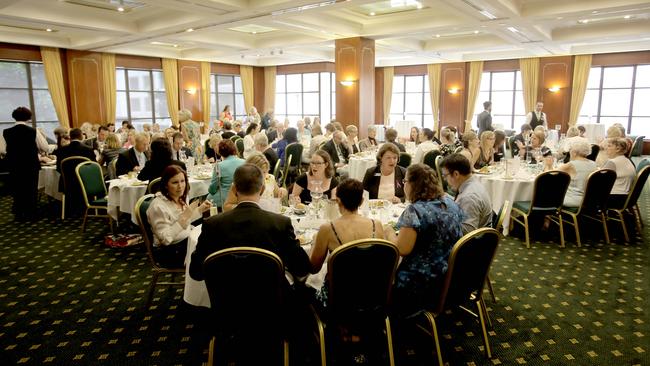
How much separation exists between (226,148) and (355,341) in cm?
292

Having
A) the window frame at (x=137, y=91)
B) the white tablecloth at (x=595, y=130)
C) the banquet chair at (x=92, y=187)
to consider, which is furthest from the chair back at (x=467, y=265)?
the window frame at (x=137, y=91)

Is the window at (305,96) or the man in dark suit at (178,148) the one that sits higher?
the window at (305,96)

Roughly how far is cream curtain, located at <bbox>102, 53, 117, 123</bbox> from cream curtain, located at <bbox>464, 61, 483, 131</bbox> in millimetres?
11643

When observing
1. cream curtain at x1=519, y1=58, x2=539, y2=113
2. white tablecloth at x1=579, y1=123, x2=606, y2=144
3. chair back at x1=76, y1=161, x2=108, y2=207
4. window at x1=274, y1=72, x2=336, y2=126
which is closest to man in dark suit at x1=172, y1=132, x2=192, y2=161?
chair back at x1=76, y1=161, x2=108, y2=207

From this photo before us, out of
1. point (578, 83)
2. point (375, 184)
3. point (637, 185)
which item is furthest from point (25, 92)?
point (578, 83)

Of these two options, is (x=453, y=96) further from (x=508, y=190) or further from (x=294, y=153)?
(x=508, y=190)

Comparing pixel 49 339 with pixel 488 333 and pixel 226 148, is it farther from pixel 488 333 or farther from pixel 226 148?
pixel 488 333

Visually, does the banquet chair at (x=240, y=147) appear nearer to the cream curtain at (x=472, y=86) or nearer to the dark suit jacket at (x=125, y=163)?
the dark suit jacket at (x=125, y=163)

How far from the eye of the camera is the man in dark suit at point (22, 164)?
7.01m

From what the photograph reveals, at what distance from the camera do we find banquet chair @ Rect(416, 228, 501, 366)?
268 centimetres

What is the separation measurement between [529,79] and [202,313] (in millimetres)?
14109

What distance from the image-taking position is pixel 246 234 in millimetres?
2465

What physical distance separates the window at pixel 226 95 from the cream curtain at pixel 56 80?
5.40 metres

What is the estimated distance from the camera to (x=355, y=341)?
3146 mm
